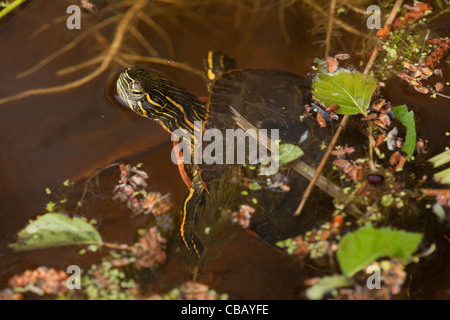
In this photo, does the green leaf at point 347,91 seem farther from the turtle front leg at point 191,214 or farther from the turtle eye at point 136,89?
the turtle eye at point 136,89

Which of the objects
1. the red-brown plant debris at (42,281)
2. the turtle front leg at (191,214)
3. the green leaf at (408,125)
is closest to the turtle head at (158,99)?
the turtle front leg at (191,214)

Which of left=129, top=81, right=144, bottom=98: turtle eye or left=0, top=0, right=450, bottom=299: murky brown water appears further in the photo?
left=129, top=81, right=144, bottom=98: turtle eye

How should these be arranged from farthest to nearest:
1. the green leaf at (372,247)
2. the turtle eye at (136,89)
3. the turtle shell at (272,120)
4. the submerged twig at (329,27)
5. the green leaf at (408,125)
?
the submerged twig at (329,27), the turtle eye at (136,89), the green leaf at (408,125), the turtle shell at (272,120), the green leaf at (372,247)

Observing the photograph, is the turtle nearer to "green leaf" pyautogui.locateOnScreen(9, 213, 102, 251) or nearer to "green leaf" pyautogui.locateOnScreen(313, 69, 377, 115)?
"green leaf" pyautogui.locateOnScreen(313, 69, 377, 115)

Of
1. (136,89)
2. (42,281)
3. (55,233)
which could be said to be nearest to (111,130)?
(136,89)

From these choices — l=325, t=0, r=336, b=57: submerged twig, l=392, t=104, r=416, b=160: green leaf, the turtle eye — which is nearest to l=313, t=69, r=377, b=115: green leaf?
l=392, t=104, r=416, b=160: green leaf

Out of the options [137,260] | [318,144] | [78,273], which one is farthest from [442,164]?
[78,273]
